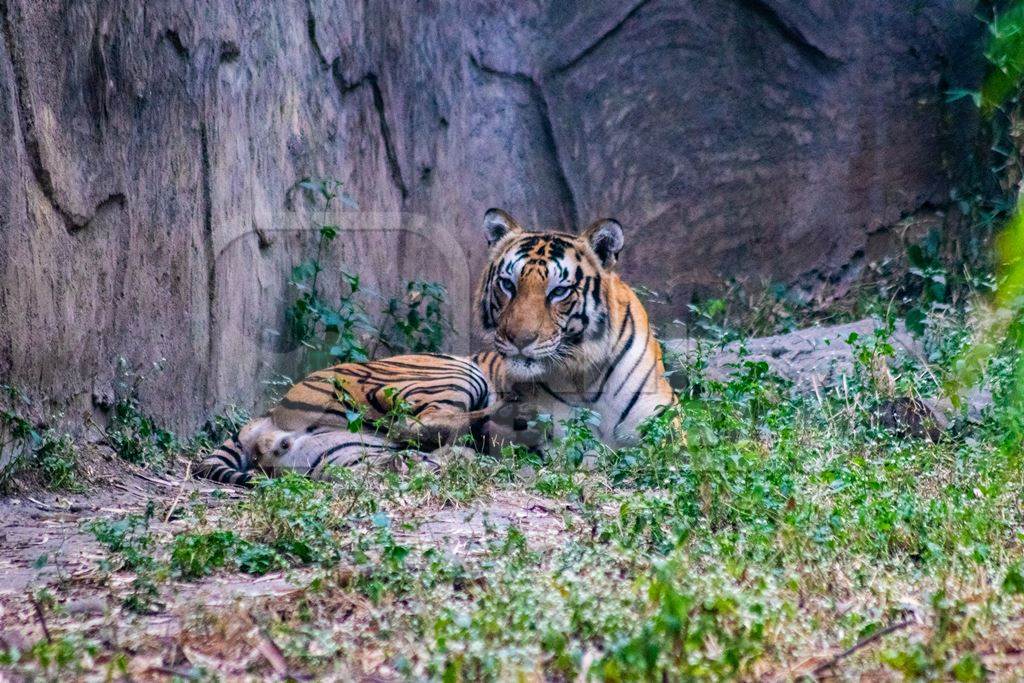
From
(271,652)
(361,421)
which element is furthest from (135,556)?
(361,421)

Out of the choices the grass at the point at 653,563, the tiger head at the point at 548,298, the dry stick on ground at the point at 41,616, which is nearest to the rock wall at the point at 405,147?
the tiger head at the point at 548,298

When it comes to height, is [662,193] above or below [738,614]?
above

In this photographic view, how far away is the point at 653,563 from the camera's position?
2.66m

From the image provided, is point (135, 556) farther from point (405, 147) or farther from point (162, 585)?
point (405, 147)

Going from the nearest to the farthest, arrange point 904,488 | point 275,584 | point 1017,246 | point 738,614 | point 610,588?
1. point 1017,246
2. point 738,614
3. point 610,588
4. point 275,584
5. point 904,488

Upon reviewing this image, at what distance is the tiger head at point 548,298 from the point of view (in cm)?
585

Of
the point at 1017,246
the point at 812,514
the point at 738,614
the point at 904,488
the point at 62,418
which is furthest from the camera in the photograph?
the point at 62,418

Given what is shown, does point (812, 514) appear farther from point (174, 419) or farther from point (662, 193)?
point (662, 193)

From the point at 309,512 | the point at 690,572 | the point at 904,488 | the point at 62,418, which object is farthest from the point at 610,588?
the point at 62,418

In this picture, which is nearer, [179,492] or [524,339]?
[179,492]

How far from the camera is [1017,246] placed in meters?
1.62

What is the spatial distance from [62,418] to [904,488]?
3383mm

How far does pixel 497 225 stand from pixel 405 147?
171 centimetres

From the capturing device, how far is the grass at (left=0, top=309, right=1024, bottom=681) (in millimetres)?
2516
